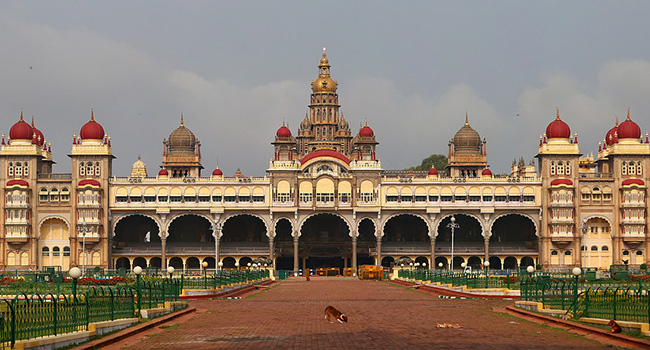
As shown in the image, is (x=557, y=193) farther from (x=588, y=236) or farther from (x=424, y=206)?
(x=424, y=206)

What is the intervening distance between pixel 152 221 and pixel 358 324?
8177cm

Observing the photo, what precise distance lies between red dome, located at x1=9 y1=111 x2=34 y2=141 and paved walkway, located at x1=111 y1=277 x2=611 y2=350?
69478mm

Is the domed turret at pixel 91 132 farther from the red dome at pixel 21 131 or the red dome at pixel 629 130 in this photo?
the red dome at pixel 629 130

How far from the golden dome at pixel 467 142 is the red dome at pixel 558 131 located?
55.5ft

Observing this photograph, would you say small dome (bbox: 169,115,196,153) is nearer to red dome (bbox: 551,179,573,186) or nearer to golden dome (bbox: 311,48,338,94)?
golden dome (bbox: 311,48,338,94)

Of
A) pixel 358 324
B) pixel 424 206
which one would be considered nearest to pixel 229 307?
pixel 358 324

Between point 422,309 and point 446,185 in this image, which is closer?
point 422,309

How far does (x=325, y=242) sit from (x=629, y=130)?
36.6 m

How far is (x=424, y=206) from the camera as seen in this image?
101 m

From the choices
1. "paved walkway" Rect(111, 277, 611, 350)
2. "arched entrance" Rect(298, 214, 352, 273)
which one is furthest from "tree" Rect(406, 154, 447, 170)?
"paved walkway" Rect(111, 277, 611, 350)

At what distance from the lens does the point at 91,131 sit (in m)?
103

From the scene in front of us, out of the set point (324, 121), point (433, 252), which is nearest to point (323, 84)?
point (324, 121)

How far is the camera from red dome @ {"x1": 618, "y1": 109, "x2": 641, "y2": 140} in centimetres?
10306

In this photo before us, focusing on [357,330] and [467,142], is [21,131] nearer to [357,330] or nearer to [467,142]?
[467,142]
